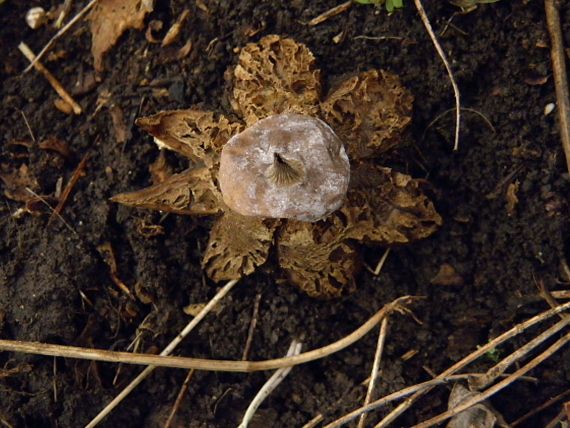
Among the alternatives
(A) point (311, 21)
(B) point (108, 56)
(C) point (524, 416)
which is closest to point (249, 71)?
(A) point (311, 21)

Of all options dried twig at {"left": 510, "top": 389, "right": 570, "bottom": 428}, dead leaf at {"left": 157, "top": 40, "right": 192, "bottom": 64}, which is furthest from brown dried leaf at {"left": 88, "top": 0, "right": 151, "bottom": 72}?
dried twig at {"left": 510, "top": 389, "right": 570, "bottom": 428}

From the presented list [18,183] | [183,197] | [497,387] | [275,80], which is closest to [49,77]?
[18,183]

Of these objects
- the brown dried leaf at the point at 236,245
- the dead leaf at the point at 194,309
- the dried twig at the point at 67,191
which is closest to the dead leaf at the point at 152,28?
the dried twig at the point at 67,191

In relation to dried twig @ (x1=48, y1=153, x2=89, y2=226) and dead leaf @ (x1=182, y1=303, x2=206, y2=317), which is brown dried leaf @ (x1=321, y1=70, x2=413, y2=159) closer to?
dead leaf @ (x1=182, y1=303, x2=206, y2=317)

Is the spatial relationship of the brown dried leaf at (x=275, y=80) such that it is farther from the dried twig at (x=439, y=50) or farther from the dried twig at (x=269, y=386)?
the dried twig at (x=269, y=386)

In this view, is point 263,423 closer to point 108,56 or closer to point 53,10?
point 108,56
